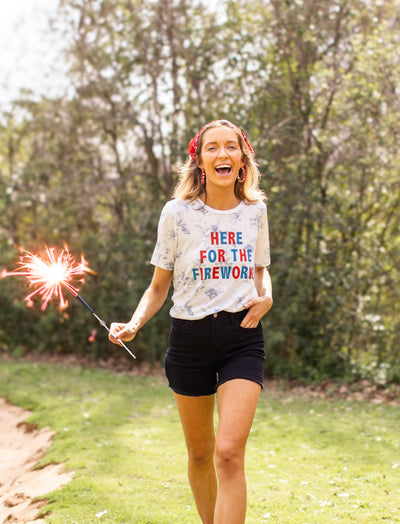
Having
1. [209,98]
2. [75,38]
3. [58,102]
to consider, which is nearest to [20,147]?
[58,102]

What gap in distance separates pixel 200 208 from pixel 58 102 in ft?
30.2

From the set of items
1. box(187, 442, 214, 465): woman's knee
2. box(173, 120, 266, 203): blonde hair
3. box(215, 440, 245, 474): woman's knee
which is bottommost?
box(187, 442, 214, 465): woman's knee

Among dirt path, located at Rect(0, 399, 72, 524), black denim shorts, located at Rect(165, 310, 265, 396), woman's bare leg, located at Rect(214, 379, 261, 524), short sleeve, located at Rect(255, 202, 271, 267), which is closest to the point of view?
woman's bare leg, located at Rect(214, 379, 261, 524)

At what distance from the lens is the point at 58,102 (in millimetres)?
11312

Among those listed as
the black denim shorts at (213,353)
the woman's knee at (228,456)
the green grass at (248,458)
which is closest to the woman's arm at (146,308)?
the black denim shorts at (213,353)

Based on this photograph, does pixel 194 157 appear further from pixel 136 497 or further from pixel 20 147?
pixel 20 147

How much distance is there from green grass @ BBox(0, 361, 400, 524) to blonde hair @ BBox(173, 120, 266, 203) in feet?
6.62

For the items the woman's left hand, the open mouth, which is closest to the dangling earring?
the open mouth

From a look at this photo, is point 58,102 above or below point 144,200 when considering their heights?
above

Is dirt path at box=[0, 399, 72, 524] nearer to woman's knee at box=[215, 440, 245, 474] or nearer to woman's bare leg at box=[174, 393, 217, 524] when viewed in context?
woman's bare leg at box=[174, 393, 217, 524]

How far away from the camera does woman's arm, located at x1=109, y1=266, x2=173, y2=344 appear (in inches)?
112

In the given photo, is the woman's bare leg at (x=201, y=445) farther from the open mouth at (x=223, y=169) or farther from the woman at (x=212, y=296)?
the open mouth at (x=223, y=169)

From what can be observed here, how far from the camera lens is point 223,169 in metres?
2.96

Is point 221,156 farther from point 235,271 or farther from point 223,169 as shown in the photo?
point 235,271
